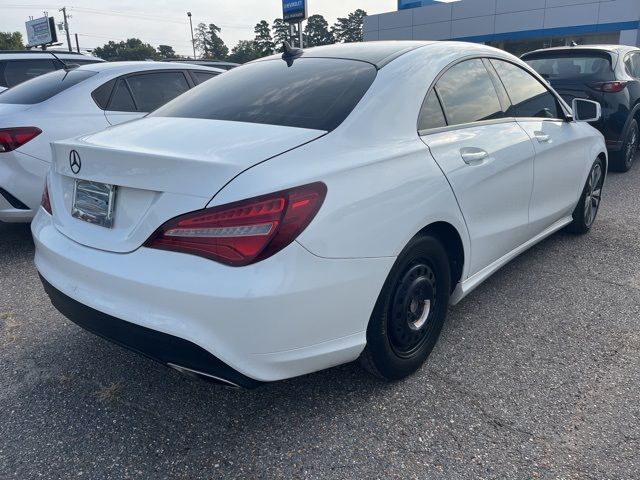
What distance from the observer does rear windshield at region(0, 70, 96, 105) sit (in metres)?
4.52

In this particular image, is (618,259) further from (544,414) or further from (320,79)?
(320,79)

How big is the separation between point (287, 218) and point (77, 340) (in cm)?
183

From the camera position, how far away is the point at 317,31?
71.6 m

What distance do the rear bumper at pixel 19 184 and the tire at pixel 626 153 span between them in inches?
264

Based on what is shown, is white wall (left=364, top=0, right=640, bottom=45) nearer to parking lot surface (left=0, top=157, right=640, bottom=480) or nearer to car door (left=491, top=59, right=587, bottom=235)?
car door (left=491, top=59, right=587, bottom=235)

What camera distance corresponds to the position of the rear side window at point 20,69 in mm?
6816

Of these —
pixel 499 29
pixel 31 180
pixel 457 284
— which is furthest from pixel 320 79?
pixel 499 29

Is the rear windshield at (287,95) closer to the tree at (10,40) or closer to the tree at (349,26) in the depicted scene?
the tree at (10,40)

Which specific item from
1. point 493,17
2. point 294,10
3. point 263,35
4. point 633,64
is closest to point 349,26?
point 263,35

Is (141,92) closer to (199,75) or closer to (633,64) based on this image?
(199,75)

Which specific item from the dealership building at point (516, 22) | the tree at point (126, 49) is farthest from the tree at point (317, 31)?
the dealership building at point (516, 22)

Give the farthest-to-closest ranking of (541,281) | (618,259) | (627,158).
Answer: (627,158), (618,259), (541,281)

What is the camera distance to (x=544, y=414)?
91.8 inches

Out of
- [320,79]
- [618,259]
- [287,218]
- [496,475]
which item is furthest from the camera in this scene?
[618,259]
